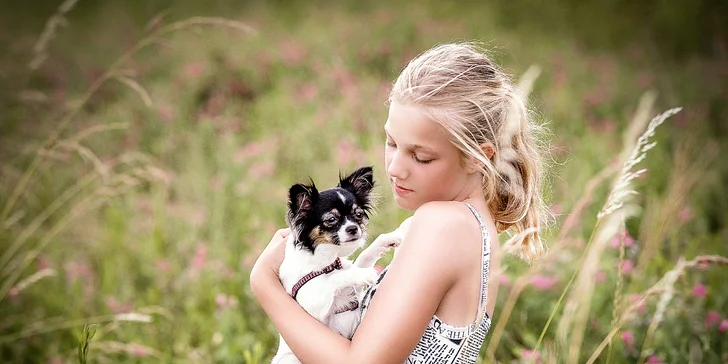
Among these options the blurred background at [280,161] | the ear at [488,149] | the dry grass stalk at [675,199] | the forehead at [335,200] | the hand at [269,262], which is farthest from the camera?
the dry grass stalk at [675,199]

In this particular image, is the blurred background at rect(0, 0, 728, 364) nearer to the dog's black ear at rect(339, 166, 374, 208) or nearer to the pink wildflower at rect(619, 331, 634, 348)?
the pink wildflower at rect(619, 331, 634, 348)

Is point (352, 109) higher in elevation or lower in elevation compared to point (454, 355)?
higher

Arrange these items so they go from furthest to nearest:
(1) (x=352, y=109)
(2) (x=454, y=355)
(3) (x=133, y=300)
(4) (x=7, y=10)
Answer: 1. (4) (x=7, y=10)
2. (1) (x=352, y=109)
3. (3) (x=133, y=300)
4. (2) (x=454, y=355)

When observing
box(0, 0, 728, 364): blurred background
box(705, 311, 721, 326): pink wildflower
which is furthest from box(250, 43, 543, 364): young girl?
box(705, 311, 721, 326): pink wildflower

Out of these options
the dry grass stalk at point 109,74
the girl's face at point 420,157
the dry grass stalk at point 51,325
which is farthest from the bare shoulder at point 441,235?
the dry grass stalk at point 51,325

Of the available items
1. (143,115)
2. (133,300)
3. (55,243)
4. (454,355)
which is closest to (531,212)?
(454,355)

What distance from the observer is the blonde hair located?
6.28ft

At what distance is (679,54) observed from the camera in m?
9.91

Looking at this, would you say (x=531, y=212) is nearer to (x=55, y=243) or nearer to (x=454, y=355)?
(x=454, y=355)

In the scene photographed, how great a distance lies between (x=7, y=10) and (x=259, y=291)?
1228cm

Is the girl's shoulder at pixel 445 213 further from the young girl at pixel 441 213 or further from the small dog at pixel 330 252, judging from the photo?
the small dog at pixel 330 252

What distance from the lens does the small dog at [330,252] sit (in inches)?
85.4

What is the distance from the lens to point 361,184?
2.46 m

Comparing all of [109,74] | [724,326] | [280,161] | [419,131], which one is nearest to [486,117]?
[419,131]
